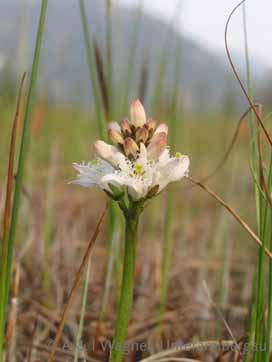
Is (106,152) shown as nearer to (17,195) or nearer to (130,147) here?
(130,147)

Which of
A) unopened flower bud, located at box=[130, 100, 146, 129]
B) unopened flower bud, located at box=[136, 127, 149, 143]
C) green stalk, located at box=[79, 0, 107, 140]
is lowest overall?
unopened flower bud, located at box=[136, 127, 149, 143]

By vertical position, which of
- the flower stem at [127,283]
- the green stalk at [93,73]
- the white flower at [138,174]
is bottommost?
the flower stem at [127,283]

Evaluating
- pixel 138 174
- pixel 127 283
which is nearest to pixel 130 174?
pixel 138 174

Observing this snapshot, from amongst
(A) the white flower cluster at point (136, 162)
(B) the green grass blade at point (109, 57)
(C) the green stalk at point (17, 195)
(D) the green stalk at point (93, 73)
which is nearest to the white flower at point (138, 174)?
(A) the white flower cluster at point (136, 162)

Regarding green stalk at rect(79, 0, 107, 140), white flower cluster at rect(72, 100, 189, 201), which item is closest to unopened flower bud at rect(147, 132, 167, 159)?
white flower cluster at rect(72, 100, 189, 201)

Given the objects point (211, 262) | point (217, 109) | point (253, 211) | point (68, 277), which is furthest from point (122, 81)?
point (217, 109)

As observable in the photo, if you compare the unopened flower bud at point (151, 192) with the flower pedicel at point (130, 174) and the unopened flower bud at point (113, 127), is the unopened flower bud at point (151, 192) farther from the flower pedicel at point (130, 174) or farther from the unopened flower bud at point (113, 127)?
the unopened flower bud at point (113, 127)

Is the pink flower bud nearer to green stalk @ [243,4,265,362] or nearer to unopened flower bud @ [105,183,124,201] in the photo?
unopened flower bud @ [105,183,124,201]
